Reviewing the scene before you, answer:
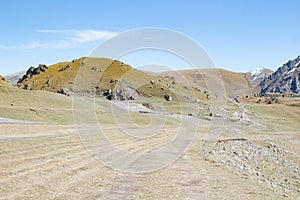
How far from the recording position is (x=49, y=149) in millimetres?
35969

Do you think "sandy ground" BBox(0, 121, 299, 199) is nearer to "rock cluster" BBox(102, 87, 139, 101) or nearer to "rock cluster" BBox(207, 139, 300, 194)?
"rock cluster" BBox(207, 139, 300, 194)

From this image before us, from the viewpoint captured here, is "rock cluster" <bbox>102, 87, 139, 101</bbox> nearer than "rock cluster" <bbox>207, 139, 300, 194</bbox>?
No

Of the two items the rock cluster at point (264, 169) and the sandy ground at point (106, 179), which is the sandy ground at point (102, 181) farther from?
the rock cluster at point (264, 169)

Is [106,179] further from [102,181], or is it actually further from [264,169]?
[264,169]

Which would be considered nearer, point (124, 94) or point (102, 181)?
point (102, 181)

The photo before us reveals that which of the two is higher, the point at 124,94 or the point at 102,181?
the point at 124,94

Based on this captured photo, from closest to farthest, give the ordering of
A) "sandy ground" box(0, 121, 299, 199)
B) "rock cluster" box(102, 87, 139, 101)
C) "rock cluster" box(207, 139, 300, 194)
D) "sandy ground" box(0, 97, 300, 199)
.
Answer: "sandy ground" box(0, 121, 299, 199)
"sandy ground" box(0, 97, 300, 199)
"rock cluster" box(207, 139, 300, 194)
"rock cluster" box(102, 87, 139, 101)

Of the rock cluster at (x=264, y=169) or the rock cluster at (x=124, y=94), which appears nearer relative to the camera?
the rock cluster at (x=264, y=169)

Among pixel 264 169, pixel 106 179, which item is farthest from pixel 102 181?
pixel 264 169

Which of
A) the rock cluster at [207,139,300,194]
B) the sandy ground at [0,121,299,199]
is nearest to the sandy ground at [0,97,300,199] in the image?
the sandy ground at [0,121,299,199]

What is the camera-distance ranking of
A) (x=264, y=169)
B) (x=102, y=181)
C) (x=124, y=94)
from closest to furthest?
(x=102, y=181) → (x=264, y=169) → (x=124, y=94)

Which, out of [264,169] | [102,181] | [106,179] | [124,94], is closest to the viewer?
[102,181]

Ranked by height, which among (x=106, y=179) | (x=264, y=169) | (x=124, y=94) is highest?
(x=124, y=94)

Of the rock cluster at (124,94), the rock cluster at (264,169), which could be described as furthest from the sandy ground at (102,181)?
the rock cluster at (124,94)
